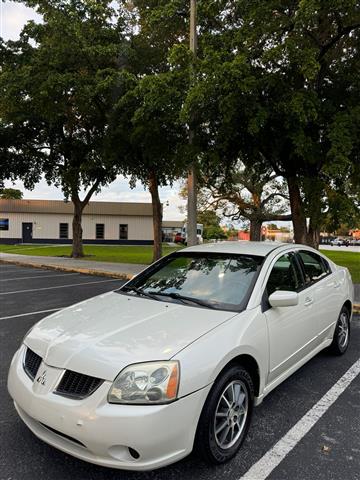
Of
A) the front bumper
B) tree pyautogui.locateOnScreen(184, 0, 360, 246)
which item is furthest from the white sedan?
tree pyautogui.locateOnScreen(184, 0, 360, 246)

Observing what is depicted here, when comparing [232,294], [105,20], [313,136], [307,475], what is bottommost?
[307,475]

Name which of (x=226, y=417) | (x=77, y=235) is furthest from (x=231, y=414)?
(x=77, y=235)

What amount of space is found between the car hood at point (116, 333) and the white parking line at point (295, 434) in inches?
40.0

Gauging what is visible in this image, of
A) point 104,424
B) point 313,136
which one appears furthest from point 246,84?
point 104,424

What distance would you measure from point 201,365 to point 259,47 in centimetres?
1003

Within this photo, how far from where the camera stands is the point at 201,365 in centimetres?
271

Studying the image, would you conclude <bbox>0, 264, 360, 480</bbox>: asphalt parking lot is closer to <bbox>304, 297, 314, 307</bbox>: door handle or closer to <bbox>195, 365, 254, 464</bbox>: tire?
<bbox>195, 365, 254, 464</bbox>: tire

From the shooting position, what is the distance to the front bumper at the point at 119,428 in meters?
2.42

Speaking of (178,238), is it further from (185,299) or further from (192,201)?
(185,299)

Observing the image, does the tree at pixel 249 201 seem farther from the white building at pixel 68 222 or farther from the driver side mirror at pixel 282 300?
the driver side mirror at pixel 282 300

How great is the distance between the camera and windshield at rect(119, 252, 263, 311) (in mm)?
3619

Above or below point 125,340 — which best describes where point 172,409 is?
below

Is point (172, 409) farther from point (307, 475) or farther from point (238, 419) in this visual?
point (307, 475)

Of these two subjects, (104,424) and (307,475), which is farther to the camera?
(307,475)
